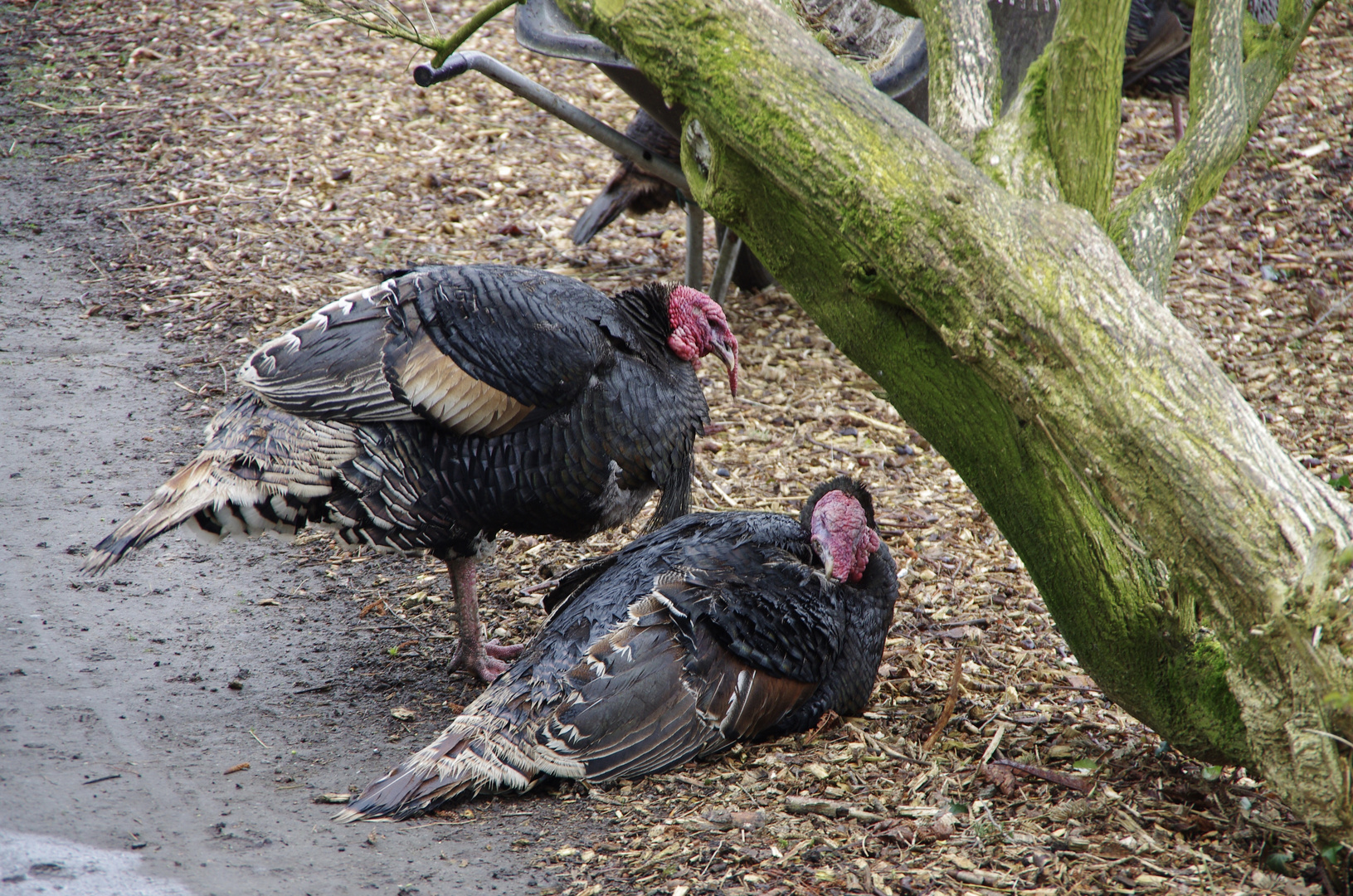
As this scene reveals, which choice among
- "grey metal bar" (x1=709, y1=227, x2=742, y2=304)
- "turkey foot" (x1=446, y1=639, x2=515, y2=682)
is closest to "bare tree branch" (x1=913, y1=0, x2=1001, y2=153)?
"turkey foot" (x1=446, y1=639, x2=515, y2=682)

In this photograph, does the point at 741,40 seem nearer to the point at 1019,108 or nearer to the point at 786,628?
the point at 1019,108

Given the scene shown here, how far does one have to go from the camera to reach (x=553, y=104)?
5141mm

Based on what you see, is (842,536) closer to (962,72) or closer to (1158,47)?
(962,72)

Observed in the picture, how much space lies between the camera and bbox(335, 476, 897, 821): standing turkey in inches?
117

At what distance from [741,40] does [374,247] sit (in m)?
4.34

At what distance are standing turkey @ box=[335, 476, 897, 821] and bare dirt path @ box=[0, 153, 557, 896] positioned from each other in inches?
6.7

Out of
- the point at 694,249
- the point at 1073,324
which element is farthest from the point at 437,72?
the point at 1073,324

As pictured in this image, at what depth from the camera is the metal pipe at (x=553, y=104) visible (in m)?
4.32

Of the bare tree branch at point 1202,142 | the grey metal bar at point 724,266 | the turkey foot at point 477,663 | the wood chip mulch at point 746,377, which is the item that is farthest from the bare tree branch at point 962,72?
the grey metal bar at point 724,266

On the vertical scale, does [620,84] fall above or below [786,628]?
above

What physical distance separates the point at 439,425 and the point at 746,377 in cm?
248

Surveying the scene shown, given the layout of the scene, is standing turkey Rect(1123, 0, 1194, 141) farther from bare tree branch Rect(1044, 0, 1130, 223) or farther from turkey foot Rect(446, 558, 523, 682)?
turkey foot Rect(446, 558, 523, 682)

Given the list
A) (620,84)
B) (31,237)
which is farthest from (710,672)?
(31,237)

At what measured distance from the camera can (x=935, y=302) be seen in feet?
8.10
